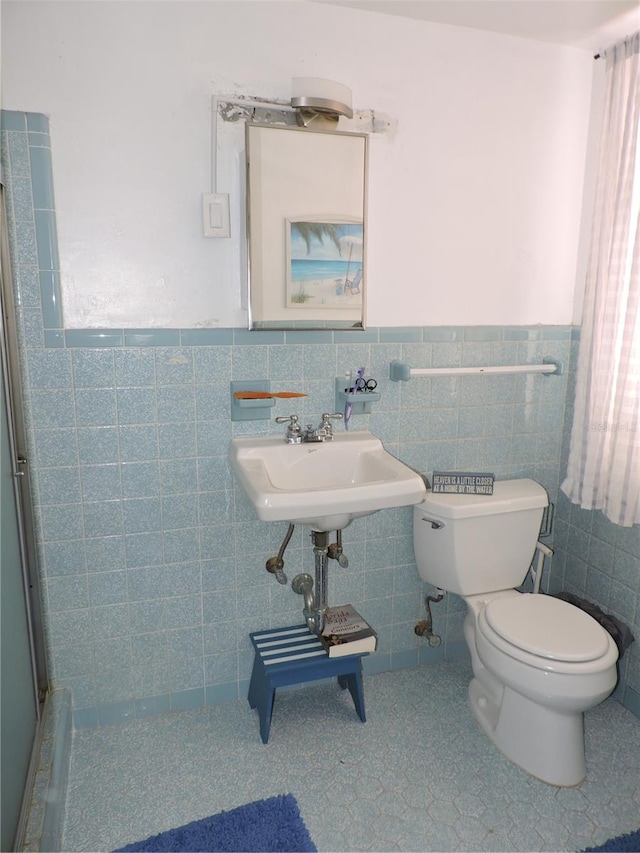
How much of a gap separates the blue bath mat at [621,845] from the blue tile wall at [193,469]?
61 centimetres

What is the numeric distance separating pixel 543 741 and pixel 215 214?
6.38 feet

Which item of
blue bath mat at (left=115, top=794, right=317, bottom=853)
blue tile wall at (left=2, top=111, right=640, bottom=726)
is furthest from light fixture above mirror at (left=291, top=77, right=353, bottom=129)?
blue bath mat at (left=115, top=794, right=317, bottom=853)

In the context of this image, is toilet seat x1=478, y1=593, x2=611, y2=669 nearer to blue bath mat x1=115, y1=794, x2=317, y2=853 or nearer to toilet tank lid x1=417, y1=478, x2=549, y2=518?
toilet tank lid x1=417, y1=478, x2=549, y2=518

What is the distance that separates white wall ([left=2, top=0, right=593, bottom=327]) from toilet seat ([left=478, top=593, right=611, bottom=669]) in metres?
1.05

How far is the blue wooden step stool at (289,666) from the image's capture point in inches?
79.8

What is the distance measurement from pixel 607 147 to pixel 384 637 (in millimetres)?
1954

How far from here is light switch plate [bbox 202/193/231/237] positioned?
1897 millimetres

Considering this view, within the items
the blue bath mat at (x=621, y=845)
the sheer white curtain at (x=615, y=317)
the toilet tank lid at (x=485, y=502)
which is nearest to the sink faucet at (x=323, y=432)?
the toilet tank lid at (x=485, y=502)

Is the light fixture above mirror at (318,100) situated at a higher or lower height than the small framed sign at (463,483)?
higher

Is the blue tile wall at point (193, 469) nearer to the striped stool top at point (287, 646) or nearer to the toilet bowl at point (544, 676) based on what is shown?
the striped stool top at point (287, 646)

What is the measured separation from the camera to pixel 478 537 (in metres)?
2.20

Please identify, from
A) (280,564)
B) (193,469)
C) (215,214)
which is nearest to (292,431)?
(193,469)

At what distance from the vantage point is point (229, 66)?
1.87 m

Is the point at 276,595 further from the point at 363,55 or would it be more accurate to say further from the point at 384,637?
the point at 363,55
